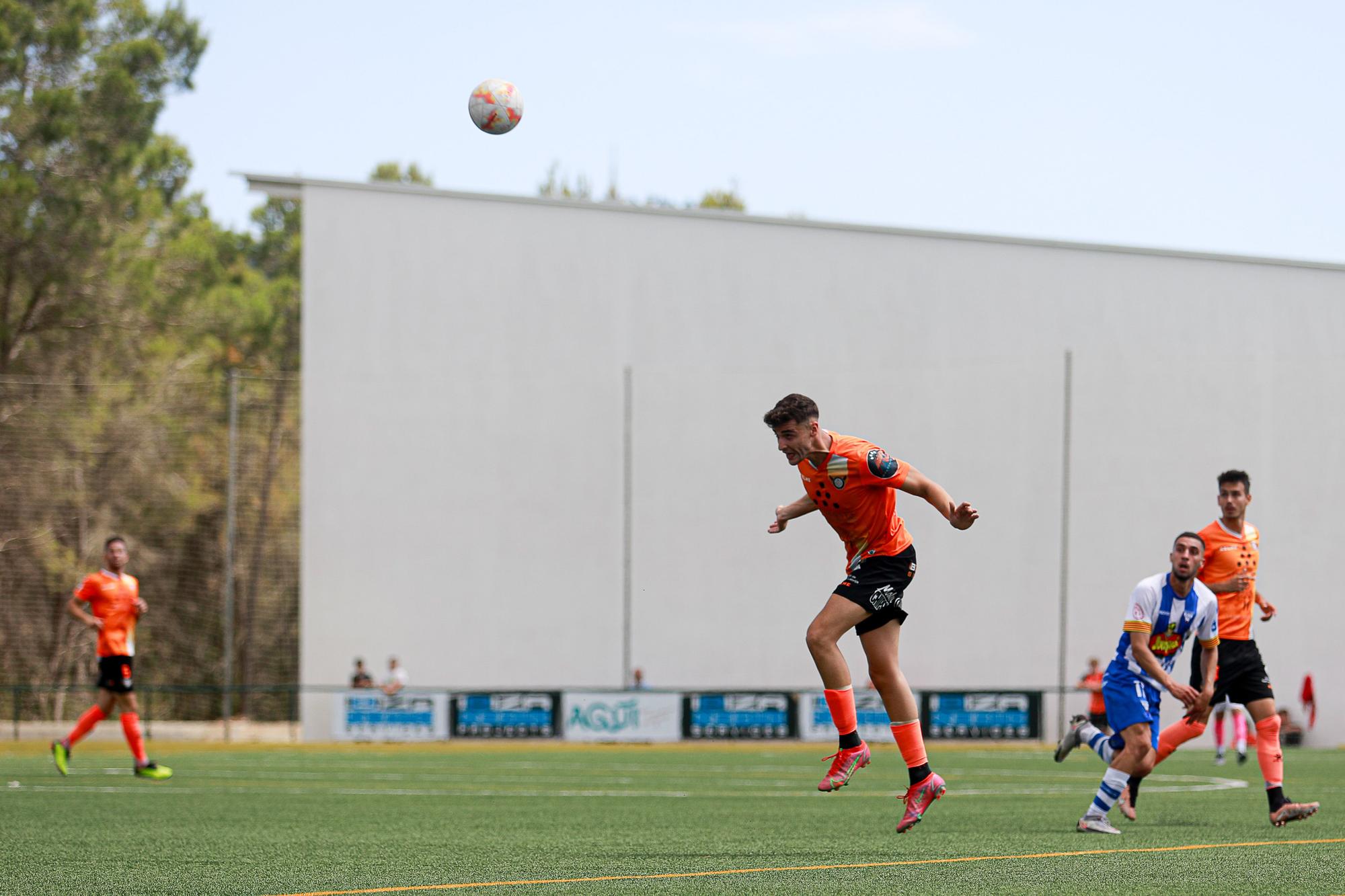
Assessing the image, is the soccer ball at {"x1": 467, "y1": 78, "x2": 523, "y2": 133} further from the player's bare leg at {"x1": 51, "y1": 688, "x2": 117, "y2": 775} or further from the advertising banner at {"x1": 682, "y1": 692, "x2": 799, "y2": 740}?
the advertising banner at {"x1": 682, "y1": 692, "x2": 799, "y2": 740}

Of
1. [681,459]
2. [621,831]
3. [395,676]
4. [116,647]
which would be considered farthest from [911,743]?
[681,459]

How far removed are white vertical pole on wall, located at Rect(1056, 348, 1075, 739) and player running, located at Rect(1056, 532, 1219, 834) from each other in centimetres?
2053

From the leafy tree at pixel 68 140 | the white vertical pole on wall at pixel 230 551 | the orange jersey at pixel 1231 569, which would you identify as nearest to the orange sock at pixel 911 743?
the orange jersey at pixel 1231 569

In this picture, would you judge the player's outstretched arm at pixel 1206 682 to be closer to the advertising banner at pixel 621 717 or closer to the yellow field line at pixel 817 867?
the yellow field line at pixel 817 867

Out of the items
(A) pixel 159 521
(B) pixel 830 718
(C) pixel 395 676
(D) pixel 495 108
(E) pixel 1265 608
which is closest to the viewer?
(E) pixel 1265 608

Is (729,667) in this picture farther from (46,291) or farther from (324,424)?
(46,291)

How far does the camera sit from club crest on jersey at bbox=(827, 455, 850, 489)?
7.97m

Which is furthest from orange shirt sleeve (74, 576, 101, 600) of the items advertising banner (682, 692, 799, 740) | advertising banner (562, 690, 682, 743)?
advertising banner (682, 692, 799, 740)

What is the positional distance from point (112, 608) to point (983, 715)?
1752 centimetres

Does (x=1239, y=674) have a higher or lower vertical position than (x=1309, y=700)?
higher

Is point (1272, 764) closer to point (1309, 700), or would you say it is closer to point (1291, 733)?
point (1291, 733)

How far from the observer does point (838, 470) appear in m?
7.99

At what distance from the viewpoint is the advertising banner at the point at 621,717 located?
89.8ft

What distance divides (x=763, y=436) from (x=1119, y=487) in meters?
7.20
